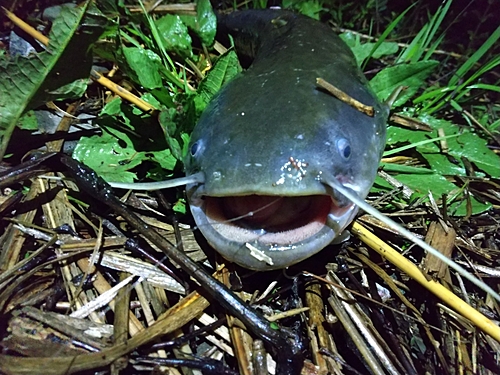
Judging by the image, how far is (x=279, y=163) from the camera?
1383mm

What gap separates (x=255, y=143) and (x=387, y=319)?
2.41 feet

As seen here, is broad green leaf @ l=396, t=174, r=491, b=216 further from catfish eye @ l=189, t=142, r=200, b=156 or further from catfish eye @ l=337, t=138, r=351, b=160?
catfish eye @ l=189, t=142, r=200, b=156

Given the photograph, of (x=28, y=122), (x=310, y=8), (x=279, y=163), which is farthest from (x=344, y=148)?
(x=310, y=8)

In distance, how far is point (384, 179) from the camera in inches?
79.8

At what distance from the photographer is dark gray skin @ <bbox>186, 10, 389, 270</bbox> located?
1.40m

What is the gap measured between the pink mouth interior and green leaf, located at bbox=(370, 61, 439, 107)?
3.35 feet

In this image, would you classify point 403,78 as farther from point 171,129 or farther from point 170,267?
point 170,267

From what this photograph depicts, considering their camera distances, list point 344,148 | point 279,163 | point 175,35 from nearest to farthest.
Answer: point 279,163 → point 344,148 → point 175,35

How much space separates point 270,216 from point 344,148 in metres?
0.31

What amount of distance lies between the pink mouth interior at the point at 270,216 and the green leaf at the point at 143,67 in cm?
76

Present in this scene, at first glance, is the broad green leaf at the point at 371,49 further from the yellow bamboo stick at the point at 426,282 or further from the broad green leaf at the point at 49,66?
the broad green leaf at the point at 49,66

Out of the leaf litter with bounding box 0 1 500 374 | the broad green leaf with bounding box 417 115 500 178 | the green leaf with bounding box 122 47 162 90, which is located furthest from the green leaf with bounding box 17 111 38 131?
the broad green leaf with bounding box 417 115 500 178

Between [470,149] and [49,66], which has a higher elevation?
[49,66]

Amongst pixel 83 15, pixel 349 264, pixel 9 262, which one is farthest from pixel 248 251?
pixel 83 15
